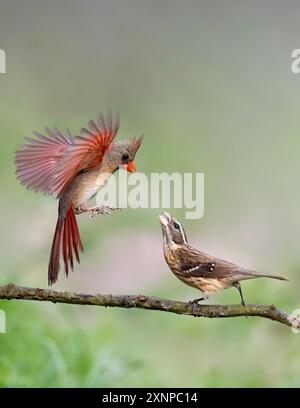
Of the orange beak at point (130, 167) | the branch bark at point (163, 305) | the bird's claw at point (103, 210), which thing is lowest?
the branch bark at point (163, 305)

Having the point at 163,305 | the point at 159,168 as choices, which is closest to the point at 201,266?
the point at 163,305

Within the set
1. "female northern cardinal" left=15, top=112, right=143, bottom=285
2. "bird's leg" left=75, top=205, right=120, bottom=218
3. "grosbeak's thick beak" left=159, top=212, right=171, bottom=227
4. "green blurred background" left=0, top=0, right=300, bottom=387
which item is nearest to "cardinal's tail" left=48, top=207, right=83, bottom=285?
"female northern cardinal" left=15, top=112, right=143, bottom=285

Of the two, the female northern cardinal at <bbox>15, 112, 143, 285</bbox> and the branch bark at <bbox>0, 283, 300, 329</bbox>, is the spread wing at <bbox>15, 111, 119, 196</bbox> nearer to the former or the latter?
the female northern cardinal at <bbox>15, 112, 143, 285</bbox>

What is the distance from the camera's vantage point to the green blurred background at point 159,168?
575 centimetres

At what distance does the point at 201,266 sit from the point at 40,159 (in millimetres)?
689

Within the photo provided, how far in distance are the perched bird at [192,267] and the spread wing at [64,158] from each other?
13.0 inches

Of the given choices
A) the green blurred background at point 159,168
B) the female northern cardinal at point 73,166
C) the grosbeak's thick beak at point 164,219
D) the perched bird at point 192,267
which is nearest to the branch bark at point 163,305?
the female northern cardinal at point 73,166

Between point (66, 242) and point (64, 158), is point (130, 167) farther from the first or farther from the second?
point (66, 242)

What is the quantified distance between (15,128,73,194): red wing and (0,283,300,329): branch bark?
34 centimetres

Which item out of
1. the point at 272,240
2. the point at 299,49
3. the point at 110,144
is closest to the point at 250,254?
the point at 272,240

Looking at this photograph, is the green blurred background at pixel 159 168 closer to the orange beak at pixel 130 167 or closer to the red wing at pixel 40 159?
the red wing at pixel 40 159

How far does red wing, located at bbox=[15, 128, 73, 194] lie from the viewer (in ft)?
11.2

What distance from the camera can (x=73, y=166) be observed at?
11.3 ft

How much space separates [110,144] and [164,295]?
10.1 ft
